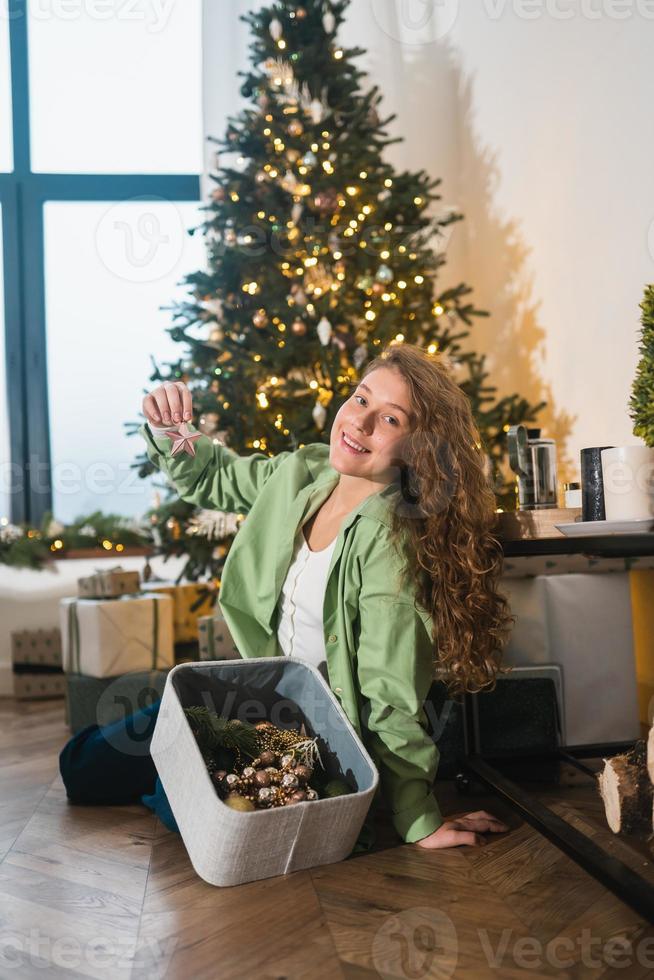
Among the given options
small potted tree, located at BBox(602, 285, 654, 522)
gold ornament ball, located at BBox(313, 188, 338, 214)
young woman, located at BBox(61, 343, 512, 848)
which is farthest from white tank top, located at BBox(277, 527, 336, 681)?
gold ornament ball, located at BBox(313, 188, 338, 214)

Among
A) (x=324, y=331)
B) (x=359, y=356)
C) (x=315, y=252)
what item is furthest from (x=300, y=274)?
(x=359, y=356)

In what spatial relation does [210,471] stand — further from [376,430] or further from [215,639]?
[215,639]

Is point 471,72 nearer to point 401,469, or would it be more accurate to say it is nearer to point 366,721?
point 401,469

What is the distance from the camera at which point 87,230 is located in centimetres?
412

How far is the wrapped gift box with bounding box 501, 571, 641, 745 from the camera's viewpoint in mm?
2070

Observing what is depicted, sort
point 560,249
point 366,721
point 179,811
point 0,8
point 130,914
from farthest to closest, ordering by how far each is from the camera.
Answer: point 0,8 < point 560,249 < point 366,721 < point 179,811 < point 130,914

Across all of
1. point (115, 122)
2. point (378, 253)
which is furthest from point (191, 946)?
point (115, 122)

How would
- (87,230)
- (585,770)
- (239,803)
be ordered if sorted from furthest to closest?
(87,230)
(585,770)
(239,803)

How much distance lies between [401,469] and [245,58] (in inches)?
111

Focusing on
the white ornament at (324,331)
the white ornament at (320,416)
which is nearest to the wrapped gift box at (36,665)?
the white ornament at (320,416)

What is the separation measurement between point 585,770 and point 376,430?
785 millimetres

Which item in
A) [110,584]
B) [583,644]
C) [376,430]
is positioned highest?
[376,430]

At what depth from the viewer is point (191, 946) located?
1.22m

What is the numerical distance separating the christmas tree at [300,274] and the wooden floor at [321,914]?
57.7 inches
